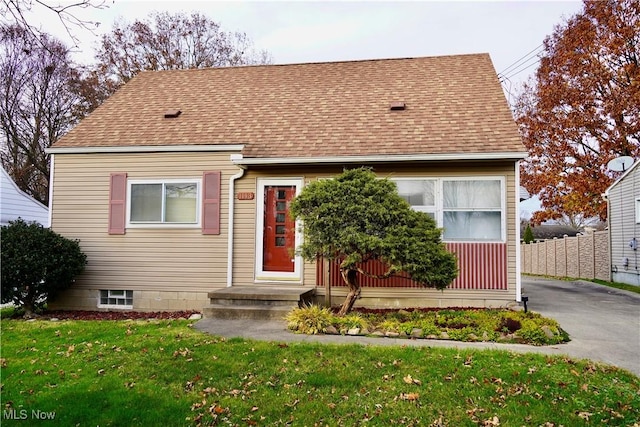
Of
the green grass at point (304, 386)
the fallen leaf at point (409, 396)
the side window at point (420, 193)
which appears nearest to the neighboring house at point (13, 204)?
the green grass at point (304, 386)

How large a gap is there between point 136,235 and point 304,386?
6.22m

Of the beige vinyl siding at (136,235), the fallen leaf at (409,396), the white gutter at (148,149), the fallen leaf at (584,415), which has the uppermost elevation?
the white gutter at (148,149)

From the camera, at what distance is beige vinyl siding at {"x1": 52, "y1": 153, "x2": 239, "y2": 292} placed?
8992mm

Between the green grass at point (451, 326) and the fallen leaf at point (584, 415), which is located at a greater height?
the green grass at point (451, 326)

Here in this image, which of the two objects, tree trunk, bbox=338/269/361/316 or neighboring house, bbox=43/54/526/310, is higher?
neighboring house, bbox=43/54/526/310

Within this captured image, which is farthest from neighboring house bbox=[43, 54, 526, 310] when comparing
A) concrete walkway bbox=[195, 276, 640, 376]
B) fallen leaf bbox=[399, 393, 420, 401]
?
fallen leaf bbox=[399, 393, 420, 401]

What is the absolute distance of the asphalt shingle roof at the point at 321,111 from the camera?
28.7 ft

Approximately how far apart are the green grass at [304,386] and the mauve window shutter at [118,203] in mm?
3822

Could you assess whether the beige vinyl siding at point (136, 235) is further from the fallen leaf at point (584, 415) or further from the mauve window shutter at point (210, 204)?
the fallen leaf at point (584, 415)

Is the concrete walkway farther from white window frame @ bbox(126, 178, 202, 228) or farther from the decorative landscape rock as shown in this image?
white window frame @ bbox(126, 178, 202, 228)

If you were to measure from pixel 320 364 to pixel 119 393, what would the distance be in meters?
2.08

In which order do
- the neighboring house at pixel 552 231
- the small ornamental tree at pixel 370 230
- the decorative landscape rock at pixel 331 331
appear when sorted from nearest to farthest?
the decorative landscape rock at pixel 331 331
the small ornamental tree at pixel 370 230
the neighboring house at pixel 552 231

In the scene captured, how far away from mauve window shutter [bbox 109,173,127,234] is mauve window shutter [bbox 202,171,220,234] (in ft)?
5.81

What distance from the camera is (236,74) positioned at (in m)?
12.4
